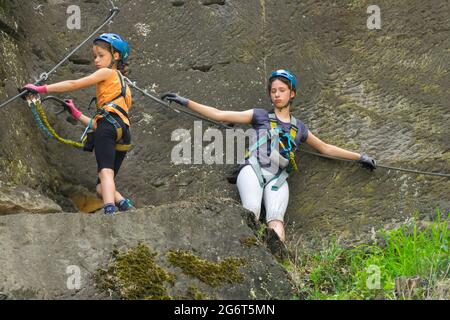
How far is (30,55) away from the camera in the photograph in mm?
8539

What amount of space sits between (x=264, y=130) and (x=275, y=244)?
1204 millimetres

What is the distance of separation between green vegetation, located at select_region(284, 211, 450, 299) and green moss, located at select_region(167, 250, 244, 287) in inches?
21.2

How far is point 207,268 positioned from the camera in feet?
20.4

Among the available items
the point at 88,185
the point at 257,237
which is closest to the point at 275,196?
the point at 257,237

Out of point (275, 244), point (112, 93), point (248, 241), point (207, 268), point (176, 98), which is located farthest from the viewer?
point (176, 98)

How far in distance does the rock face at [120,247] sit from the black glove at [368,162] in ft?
6.15

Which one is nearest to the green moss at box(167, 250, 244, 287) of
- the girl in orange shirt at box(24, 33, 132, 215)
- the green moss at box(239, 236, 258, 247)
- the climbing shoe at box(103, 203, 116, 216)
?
the green moss at box(239, 236, 258, 247)

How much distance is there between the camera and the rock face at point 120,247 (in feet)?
19.6

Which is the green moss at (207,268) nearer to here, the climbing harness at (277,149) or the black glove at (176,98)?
the climbing harness at (277,149)

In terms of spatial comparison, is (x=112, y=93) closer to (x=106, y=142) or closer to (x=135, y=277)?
(x=106, y=142)

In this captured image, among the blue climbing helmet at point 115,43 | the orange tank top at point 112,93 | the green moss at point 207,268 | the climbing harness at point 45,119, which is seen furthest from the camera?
the blue climbing helmet at point 115,43

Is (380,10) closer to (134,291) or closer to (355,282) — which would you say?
(355,282)

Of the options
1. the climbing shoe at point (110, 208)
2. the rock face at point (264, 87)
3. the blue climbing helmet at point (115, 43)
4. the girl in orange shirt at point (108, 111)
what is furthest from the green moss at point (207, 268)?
the blue climbing helmet at point (115, 43)

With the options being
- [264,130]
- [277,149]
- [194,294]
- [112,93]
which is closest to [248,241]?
[194,294]
